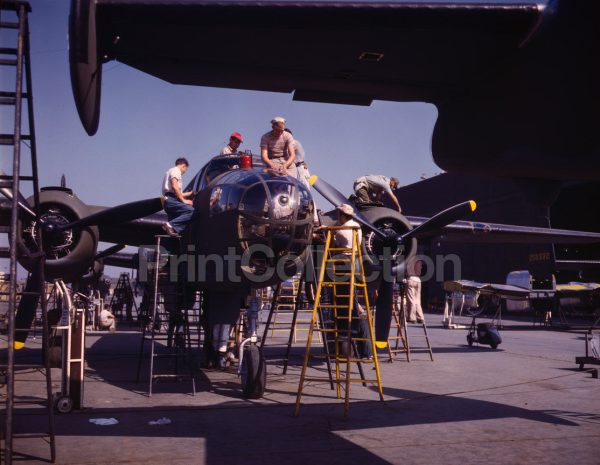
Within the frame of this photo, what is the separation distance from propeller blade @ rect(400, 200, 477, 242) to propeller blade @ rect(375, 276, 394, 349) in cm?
102

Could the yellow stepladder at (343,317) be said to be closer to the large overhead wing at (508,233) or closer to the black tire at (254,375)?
the black tire at (254,375)

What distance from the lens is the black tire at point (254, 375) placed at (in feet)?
28.9

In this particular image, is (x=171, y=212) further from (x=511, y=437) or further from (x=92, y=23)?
(x=92, y=23)

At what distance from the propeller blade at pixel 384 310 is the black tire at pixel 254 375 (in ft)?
12.1

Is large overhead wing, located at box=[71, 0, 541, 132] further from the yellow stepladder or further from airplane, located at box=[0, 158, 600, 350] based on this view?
the yellow stepladder

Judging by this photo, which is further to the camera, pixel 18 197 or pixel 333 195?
pixel 333 195

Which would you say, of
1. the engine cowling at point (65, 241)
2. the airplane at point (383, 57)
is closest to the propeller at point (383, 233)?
the engine cowling at point (65, 241)

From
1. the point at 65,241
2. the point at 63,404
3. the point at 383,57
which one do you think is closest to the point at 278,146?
the point at 65,241

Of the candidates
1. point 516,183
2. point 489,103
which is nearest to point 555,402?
point 516,183

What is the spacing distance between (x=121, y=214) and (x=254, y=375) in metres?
3.80

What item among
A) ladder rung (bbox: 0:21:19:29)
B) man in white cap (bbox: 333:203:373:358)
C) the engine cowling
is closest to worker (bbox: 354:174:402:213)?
man in white cap (bbox: 333:203:373:358)

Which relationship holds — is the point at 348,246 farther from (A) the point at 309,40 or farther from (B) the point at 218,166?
(A) the point at 309,40

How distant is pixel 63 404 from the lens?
25.1 feet

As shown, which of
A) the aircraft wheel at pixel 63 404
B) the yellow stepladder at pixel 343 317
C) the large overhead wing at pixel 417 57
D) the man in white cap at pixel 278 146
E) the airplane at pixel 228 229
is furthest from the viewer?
the man in white cap at pixel 278 146
